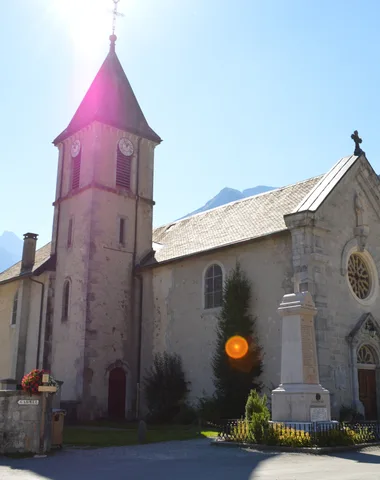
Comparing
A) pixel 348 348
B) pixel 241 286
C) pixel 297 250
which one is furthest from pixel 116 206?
pixel 348 348

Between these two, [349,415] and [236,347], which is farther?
[236,347]

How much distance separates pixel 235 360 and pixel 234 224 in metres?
6.48

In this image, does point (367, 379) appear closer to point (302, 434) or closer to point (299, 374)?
point (299, 374)

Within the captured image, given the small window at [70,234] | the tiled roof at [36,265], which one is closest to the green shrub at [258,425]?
the small window at [70,234]

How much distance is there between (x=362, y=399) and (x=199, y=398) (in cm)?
636

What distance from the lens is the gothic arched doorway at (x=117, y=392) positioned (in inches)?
1013

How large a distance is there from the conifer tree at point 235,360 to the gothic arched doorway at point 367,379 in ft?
12.6

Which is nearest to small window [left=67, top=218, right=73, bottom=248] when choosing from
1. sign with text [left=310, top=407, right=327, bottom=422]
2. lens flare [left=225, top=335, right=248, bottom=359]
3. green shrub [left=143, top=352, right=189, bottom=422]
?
green shrub [left=143, top=352, right=189, bottom=422]

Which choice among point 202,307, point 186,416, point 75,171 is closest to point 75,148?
point 75,171

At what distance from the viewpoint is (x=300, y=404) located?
14.4 m

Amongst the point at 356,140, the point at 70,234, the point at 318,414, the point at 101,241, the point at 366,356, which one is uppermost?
the point at 356,140

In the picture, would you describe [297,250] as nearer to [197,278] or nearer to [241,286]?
[241,286]

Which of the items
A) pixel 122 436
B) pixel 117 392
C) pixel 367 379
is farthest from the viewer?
pixel 117 392

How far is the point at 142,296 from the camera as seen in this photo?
89.5 ft
